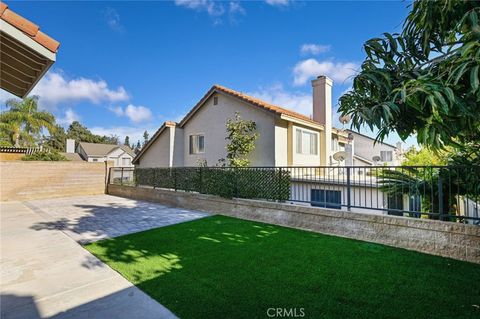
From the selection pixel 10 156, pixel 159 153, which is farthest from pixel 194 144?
pixel 10 156

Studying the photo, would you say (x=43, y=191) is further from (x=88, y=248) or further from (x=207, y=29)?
(x=207, y=29)

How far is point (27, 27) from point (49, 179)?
17.0 m

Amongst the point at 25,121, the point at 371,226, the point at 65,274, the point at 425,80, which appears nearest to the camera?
the point at 425,80

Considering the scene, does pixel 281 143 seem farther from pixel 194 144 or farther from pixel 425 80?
pixel 425 80

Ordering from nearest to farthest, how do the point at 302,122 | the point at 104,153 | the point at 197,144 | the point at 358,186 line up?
the point at 358,186, the point at 302,122, the point at 197,144, the point at 104,153

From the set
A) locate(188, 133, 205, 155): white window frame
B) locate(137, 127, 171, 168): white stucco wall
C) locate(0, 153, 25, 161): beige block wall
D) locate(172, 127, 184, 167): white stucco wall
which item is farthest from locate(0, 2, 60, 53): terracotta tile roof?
locate(0, 153, 25, 161): beige block wall

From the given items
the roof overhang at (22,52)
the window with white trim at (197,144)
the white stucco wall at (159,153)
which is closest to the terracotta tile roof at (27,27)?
the roof overhang at (22,52)

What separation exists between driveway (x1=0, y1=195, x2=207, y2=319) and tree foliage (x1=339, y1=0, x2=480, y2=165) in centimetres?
376

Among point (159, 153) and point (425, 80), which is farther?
point (159, 153)

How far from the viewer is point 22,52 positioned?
3.71 m

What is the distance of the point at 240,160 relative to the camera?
12.6 metres

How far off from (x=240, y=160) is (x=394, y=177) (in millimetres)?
7329

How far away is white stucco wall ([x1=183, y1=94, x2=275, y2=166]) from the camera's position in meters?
12.7

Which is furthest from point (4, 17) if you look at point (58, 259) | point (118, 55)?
point (118, 55)
